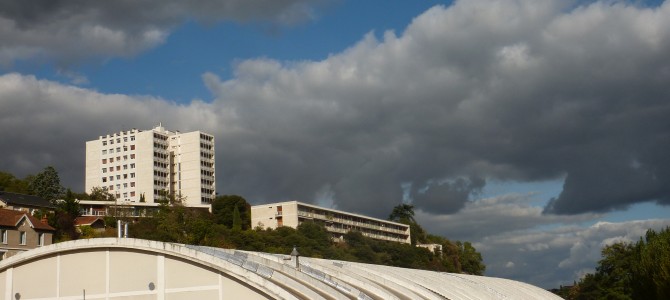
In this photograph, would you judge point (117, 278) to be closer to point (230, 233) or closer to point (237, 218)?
point (230, 233)

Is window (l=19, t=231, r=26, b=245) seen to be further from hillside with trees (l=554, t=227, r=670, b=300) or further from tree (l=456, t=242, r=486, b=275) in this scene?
tree (l=456, t=242, r=486, b=275)

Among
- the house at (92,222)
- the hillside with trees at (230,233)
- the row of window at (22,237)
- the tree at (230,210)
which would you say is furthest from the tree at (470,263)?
the row of window at (22,237)

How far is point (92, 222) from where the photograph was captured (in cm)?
12281

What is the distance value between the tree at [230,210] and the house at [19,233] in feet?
221

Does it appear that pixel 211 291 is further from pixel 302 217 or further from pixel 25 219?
pixel 302 217

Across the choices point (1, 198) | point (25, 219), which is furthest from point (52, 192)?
point (25, 219)

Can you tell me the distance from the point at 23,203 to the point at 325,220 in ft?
209

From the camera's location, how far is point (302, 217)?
158m

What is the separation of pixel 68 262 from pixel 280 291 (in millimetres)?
10016

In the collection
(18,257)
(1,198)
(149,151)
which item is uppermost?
(149,151)

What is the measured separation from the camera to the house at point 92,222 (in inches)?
4718

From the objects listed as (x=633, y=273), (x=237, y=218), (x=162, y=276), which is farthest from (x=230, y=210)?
(x=162, y=276)

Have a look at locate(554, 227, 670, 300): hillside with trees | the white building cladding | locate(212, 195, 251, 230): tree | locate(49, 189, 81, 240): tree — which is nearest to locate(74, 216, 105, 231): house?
locate(49, 189, 81, 240): tree

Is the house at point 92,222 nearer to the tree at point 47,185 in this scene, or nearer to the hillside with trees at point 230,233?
the hillside with trees at point 230,233
